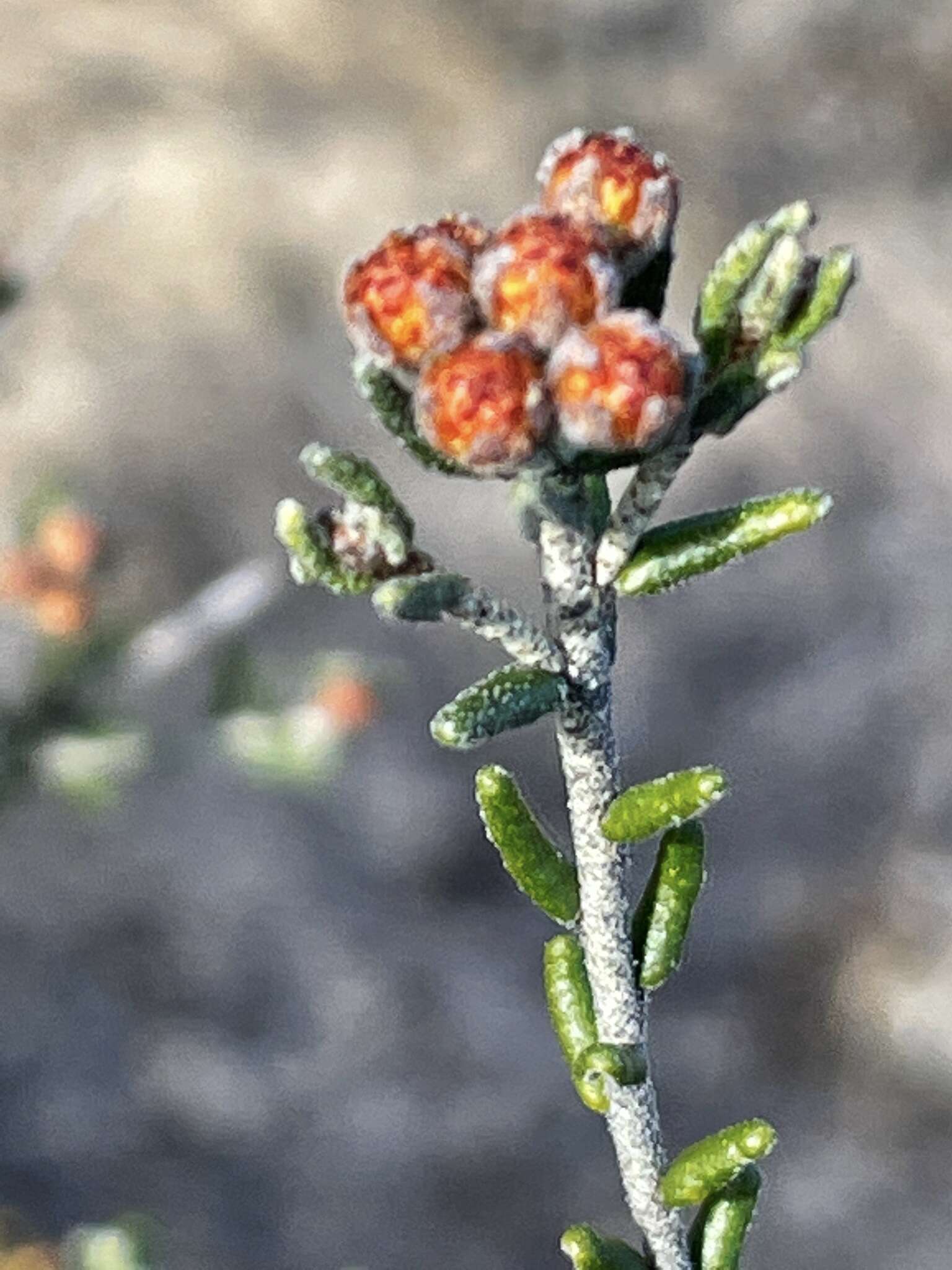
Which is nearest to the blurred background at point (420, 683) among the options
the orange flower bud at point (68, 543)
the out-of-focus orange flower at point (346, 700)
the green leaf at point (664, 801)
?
the out-of-focus orange flower at point (346, 700)

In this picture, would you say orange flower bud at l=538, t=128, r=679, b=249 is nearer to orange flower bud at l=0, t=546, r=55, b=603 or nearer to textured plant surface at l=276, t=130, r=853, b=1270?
textured plant surface at l=276, t=130, r=853, b=1270

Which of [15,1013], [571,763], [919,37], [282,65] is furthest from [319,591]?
[571,763]

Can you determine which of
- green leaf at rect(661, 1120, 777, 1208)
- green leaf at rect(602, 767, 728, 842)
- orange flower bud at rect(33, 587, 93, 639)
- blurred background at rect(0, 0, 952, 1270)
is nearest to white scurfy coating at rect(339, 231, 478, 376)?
green leaf at rect(602, 767, 728, 842)

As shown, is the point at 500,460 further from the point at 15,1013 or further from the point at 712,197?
the point at 712,197

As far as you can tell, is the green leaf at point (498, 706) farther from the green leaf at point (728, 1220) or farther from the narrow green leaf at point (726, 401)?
the green leaf at point (728, 1220)

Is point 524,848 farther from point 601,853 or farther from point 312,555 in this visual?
point 312,555
